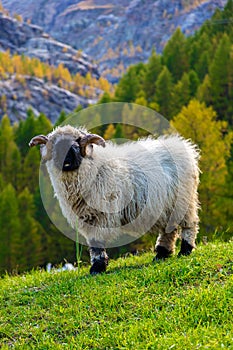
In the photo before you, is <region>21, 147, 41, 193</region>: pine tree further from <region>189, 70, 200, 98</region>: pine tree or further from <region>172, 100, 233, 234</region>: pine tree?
<region>172, 100, 233, 234</region>: pine tree

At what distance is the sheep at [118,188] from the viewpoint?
8.37 m

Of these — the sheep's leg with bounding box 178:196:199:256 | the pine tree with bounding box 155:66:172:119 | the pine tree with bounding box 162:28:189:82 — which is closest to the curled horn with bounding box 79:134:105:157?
the sheep's leg with bounding box 178:196:199:256

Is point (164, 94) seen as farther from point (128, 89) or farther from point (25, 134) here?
point (25, 134)

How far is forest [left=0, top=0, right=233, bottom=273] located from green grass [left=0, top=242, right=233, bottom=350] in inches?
515

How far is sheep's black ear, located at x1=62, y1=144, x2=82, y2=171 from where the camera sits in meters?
8.20

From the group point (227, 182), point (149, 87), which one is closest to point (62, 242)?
point (227, 182)

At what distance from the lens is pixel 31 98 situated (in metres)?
169

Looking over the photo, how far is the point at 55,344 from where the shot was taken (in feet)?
18.2

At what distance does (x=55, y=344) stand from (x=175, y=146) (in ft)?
16.1

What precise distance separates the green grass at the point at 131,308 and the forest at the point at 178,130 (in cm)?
1308

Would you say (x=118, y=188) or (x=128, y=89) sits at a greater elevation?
(x=128, y=89)

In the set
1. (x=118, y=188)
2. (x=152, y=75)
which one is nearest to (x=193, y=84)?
(x=152, y=75)

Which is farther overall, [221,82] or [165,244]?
[221,82]

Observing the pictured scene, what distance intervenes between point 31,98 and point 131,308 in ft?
549
